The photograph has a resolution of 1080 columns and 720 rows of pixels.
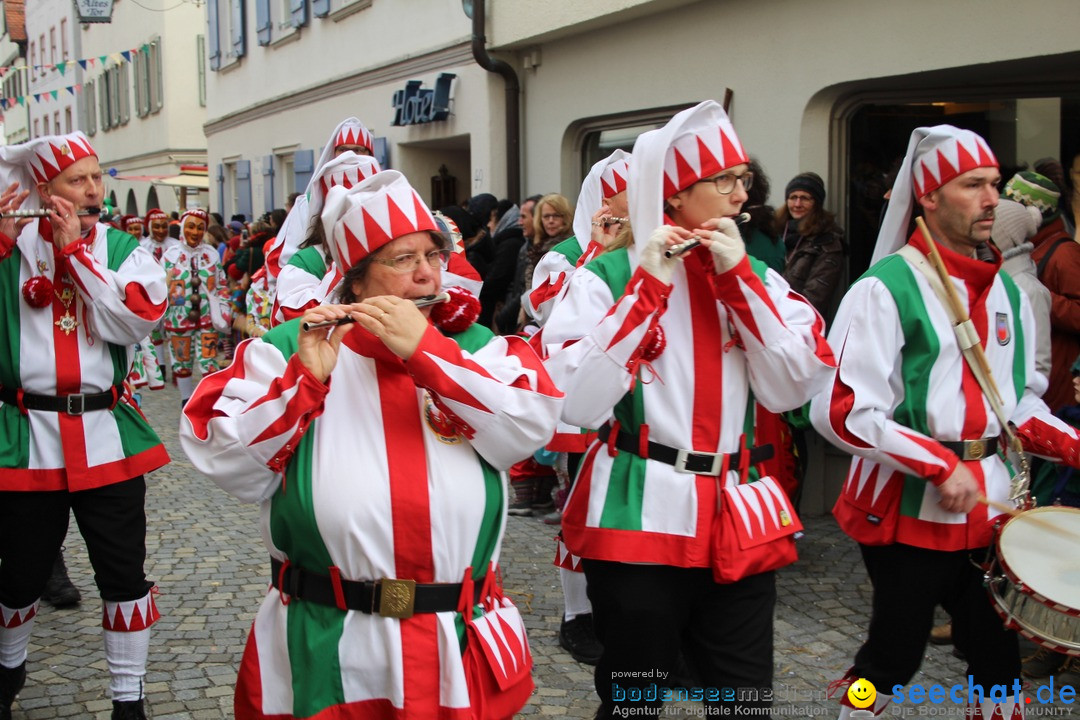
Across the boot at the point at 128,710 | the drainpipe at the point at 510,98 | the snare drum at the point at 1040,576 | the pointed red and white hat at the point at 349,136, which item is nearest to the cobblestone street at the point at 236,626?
the boot at the point at 128,710

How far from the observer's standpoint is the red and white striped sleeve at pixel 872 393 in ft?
10.7

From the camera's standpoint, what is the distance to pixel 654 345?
3.07m

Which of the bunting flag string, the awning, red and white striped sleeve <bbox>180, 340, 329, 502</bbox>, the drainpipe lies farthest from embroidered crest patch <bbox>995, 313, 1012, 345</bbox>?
the awning


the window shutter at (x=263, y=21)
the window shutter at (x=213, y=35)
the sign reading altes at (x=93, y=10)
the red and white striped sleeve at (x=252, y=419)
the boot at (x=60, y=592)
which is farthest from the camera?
the window shutter at (x=213, y=35)

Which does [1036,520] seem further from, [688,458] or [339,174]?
[339,174]

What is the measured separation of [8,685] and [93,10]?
1850 cm

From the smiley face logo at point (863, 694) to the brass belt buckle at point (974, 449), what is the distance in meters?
0.75

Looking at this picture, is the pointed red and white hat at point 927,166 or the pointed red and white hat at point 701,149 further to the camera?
the pointed red and white hat at point 927,166

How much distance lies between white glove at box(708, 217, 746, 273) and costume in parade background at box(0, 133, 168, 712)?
2.20 meters

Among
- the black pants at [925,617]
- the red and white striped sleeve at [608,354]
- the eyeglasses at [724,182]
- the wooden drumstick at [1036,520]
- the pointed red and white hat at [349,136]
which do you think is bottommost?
the black pants at [925,617]

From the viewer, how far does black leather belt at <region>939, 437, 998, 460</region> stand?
3.38m

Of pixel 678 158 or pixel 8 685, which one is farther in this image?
pixel 8 685

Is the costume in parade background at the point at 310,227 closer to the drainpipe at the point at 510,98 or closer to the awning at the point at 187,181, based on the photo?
the drainpipe at the point at 510,98

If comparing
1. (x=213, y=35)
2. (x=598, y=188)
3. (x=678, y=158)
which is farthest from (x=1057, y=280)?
(x=213, y=35)
